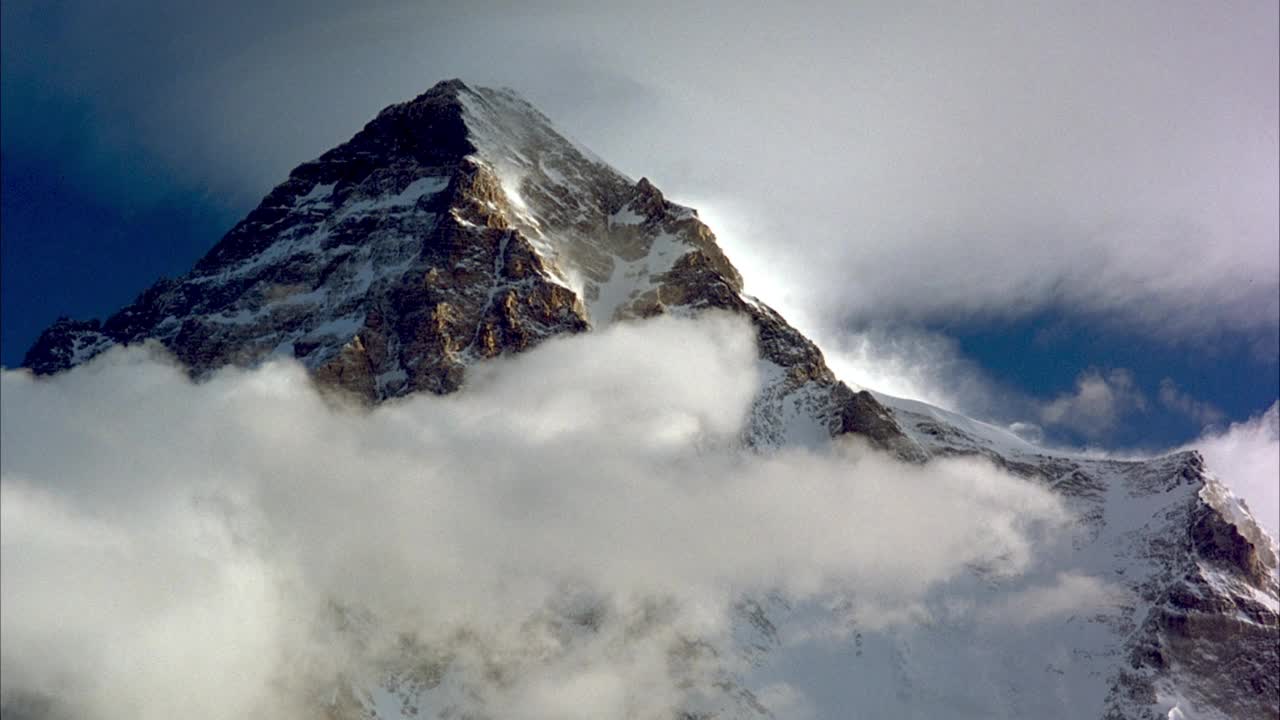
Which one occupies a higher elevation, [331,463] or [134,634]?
[331,463]

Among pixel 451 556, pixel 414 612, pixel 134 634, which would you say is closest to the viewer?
A: pixel 134 634

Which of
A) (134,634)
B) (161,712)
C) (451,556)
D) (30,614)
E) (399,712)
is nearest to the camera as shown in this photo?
(30,614)

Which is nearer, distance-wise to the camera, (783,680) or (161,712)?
(161,712)

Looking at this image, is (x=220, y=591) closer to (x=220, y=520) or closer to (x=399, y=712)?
(x=220, y=520)

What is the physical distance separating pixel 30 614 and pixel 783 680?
126 m

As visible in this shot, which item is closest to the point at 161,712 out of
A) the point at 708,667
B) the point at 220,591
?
the point at 220,591

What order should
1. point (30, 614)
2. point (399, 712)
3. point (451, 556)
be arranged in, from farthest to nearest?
1. point (451, 556)
2. point (399, 712)
3. point (30, 614)

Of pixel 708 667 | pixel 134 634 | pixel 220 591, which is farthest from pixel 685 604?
pixel 134 634

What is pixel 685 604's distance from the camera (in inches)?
7613

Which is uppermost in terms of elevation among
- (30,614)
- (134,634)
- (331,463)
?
(331,463)

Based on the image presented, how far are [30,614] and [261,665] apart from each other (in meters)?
82.5

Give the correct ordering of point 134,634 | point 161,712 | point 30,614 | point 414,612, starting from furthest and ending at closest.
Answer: point 414,612
point 161,712
point 134,634
point 30,614

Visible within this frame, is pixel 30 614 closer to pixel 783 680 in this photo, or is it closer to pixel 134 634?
pixel 134 634

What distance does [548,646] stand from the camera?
17862 centimetres
